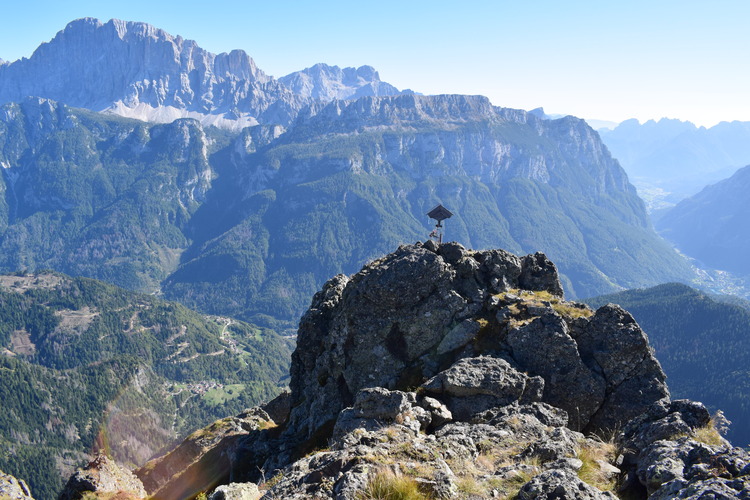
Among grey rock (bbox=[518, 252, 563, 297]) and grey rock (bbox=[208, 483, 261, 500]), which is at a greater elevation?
grey rock (bbox=[518, 252, 563, 297])

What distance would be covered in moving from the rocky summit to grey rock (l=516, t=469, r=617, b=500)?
Result: 0.14 ft

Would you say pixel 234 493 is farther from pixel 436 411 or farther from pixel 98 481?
pixel 98 481

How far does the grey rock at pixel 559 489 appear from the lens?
12.9 metres

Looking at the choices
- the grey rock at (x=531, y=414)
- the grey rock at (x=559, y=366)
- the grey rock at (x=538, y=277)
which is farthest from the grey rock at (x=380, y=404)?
the grey rock at (x=538, y=277)

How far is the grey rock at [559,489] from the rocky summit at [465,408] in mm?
43

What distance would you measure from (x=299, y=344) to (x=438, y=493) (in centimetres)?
3231

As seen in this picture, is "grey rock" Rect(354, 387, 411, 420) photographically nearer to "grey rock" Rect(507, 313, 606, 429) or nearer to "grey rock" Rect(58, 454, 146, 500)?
"grey rock" Rect(507, 313, 606, 429)

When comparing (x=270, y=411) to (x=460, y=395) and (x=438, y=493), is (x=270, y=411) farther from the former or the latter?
(x=438, y=493)

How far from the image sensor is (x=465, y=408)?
89.0ft

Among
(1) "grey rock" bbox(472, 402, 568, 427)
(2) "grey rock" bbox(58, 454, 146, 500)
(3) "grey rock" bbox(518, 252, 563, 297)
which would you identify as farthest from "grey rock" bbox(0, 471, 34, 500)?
(3) "grey rock" bbox(518, 252, 563, 297)

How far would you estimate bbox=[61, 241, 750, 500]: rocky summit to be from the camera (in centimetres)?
1470

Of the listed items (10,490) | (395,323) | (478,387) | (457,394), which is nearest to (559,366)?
(478,387)

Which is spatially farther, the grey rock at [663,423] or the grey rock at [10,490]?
the grey rock at [10,490]

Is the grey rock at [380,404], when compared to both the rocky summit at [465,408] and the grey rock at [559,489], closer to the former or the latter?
the rocky summit at [465,408]
